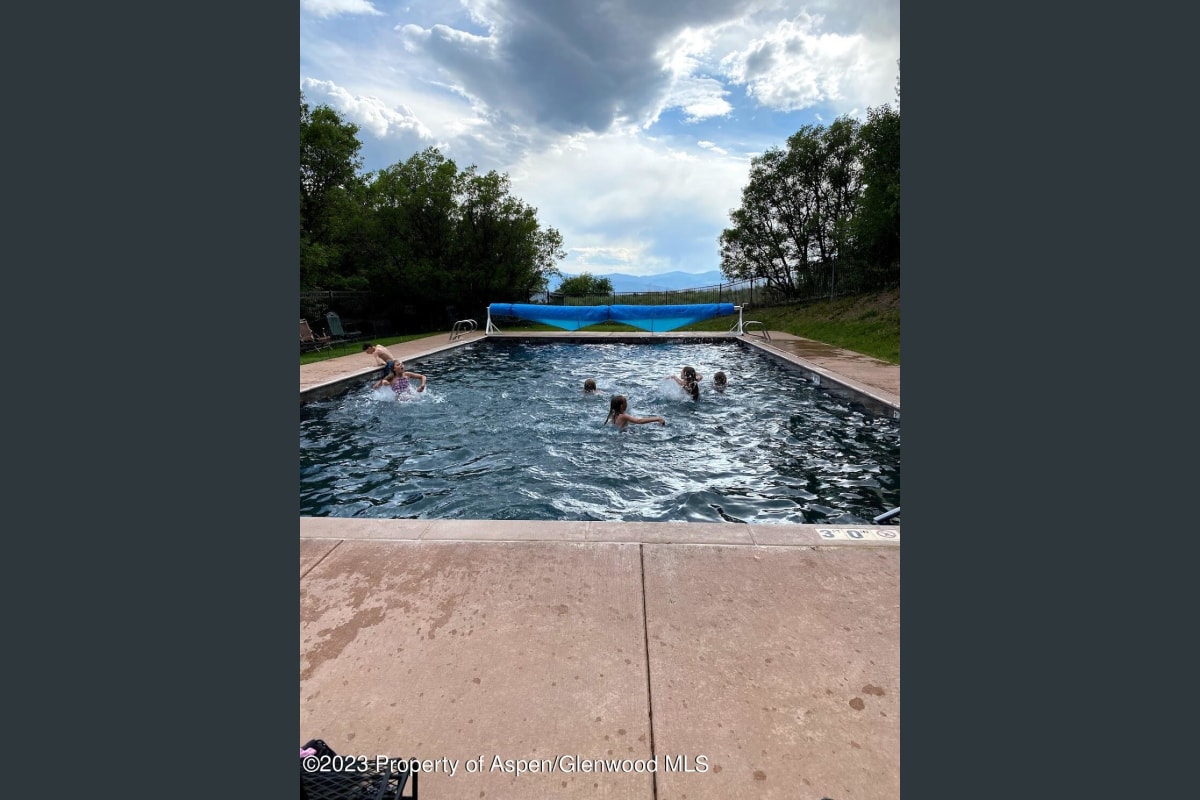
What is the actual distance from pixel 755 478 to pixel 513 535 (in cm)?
326

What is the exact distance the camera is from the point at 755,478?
19.3ft

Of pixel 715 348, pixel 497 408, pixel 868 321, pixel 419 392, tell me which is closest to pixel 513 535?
pixel 497 408

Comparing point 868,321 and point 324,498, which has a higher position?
point 868,321

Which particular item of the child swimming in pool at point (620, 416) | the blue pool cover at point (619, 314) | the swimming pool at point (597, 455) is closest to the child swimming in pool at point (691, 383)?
the swimming pool at point (597, 455)

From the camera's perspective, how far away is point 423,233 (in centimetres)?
2123

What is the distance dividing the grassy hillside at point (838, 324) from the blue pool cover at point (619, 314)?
7.22ft

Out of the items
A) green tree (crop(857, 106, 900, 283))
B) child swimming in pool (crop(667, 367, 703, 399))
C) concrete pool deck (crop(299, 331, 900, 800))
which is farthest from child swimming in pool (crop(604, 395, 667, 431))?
green tree (crop(857, 106, 900, 283))

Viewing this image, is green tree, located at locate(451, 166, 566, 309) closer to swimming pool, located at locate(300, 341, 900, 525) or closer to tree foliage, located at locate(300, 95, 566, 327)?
tree foliage, located at locate(300, 95, 566, 327)

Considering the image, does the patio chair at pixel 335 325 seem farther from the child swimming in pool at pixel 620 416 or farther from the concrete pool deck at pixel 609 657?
the concrete pool deck at pixel 609 657

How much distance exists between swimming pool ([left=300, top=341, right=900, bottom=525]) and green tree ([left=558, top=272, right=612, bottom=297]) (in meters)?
17.9

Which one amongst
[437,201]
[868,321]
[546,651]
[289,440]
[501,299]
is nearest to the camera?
[289,440]

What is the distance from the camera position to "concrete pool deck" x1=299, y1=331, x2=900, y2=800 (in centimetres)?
186

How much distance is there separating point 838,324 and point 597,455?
13611 millimetres

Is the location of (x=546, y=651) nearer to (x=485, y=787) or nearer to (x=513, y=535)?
(x=485, y=787)
